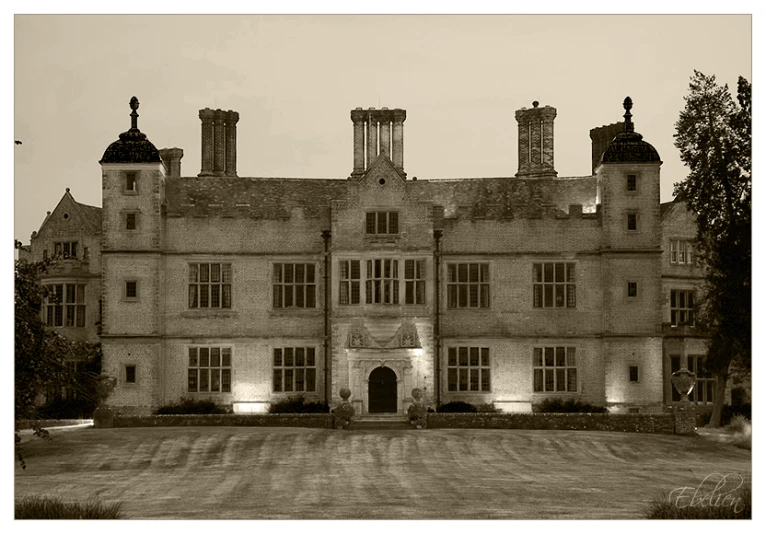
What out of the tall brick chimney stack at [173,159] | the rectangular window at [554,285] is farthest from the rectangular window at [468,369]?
the tall brick chimney stack at [173,159]

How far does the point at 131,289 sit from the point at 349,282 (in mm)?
6219

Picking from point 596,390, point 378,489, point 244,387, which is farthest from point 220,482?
point 596,390

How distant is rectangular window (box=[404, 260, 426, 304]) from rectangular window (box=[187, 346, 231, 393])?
5.39m

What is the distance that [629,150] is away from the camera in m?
38.0

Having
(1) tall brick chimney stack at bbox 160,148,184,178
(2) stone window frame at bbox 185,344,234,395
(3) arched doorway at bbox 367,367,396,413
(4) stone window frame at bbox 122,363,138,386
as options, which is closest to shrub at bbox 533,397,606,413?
(3) arched doorway at bbox 367,367,396,413

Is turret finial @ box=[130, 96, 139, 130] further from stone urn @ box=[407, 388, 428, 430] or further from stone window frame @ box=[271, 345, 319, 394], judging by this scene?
stone urn @ box=[407, 388, 428, 430]

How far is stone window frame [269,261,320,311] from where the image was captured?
3819 cm

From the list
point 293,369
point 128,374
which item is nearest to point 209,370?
point 128,374

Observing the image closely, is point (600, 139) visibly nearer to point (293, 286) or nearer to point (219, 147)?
point (293, 286)

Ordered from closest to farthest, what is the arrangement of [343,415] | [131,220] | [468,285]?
1. [343,415]
2. [131,220]
3. [468,285]

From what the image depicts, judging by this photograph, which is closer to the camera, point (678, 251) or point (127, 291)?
point (127, 291)

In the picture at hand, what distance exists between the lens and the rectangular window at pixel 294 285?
38.2 metres

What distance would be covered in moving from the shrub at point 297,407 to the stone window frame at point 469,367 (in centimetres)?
367
